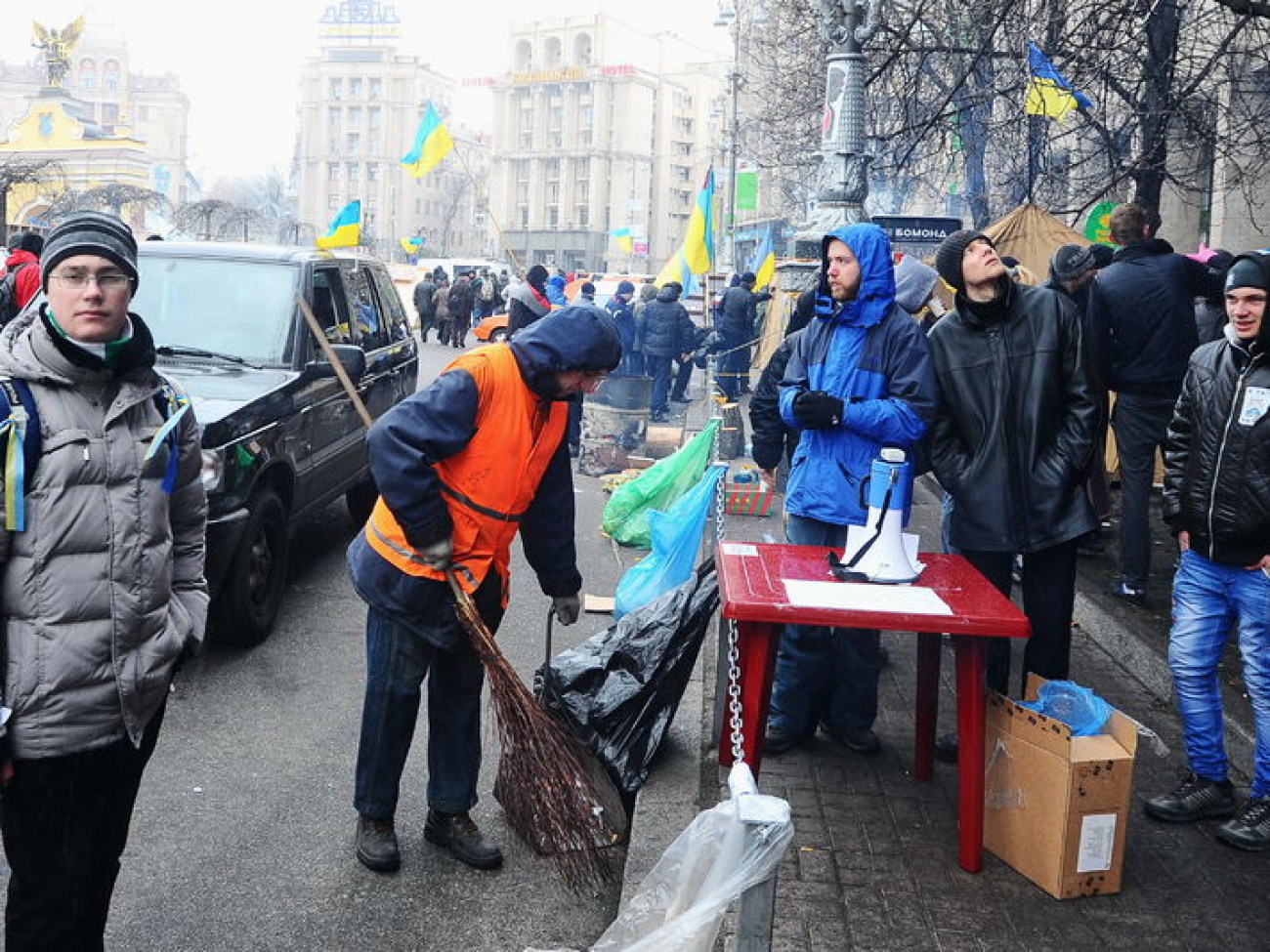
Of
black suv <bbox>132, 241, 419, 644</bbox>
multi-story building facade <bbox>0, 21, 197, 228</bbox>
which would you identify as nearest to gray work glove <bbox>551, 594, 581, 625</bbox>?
black suv <bbox>132, 241, 419, 644</bbox>

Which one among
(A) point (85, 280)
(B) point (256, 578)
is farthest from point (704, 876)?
(B) point (256, 578)

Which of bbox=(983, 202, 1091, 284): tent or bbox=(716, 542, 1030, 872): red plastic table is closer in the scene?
bbox=(716, 542, 1030, 872): red plastic table

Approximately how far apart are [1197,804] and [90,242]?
4.01 metres

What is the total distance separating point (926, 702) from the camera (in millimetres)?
4621

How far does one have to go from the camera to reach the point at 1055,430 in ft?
15.1

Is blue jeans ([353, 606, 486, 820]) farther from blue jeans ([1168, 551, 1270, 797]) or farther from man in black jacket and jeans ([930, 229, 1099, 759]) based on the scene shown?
blue jeans ([1168, 551, 1270, 797])

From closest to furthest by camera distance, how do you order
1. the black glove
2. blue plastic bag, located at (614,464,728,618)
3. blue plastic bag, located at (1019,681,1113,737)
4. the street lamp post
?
blue plastic bag, located at (1019,681,1113,737) < the black glove < blue plastic bag, located at (614,464,728,618) < the street lamp post

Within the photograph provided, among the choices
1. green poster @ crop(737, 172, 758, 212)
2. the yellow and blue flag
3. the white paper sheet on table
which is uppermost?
green poster @ crop(737, 172, 758, 212)

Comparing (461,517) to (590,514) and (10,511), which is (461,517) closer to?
(10,511)

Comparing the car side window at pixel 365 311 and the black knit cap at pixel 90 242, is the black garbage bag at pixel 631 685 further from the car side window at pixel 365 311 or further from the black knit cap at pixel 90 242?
the car side window at pixel 365 311

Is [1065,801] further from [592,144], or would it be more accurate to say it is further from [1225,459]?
[592,144]

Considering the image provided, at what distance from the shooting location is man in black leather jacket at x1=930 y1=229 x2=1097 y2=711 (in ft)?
14.9

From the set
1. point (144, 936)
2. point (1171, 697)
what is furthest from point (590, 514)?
point (144, 936)

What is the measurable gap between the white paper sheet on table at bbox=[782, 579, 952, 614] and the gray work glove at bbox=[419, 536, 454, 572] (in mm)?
1094
